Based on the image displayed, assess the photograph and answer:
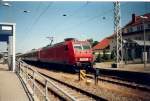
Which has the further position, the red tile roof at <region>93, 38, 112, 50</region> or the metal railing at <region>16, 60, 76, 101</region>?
the red tile roof at <region>93, 38, 112, 50</region>

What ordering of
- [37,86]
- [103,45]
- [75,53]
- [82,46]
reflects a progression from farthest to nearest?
[103,45] < [82,46] < [75,53] < [37,86]

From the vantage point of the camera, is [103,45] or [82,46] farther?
[103,45]

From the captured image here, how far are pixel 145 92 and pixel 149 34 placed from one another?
52.8m

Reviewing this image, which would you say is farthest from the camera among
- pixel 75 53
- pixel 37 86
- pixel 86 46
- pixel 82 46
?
pixel 86 46

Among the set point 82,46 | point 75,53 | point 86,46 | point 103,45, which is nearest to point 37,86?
point 75,53

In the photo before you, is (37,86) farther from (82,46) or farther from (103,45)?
(103,45)

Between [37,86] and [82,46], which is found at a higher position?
[82,46]

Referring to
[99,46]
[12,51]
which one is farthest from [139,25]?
[12,51]

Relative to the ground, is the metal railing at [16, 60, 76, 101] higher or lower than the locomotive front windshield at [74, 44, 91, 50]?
lower

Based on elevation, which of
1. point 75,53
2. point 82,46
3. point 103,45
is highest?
point 103,45

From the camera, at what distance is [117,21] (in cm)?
3191

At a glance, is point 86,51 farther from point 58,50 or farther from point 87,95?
point 87,95

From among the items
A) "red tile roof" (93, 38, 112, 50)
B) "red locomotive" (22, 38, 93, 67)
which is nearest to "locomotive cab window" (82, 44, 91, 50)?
"red locomotive" (22, 38, 93, 67)

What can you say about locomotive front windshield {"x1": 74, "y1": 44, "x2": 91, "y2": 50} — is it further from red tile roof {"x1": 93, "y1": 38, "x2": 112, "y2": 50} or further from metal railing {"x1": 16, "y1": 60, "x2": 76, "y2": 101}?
red tile roof {"x1": 93, "y1": 38, "x2": 112, "y2": 50}
